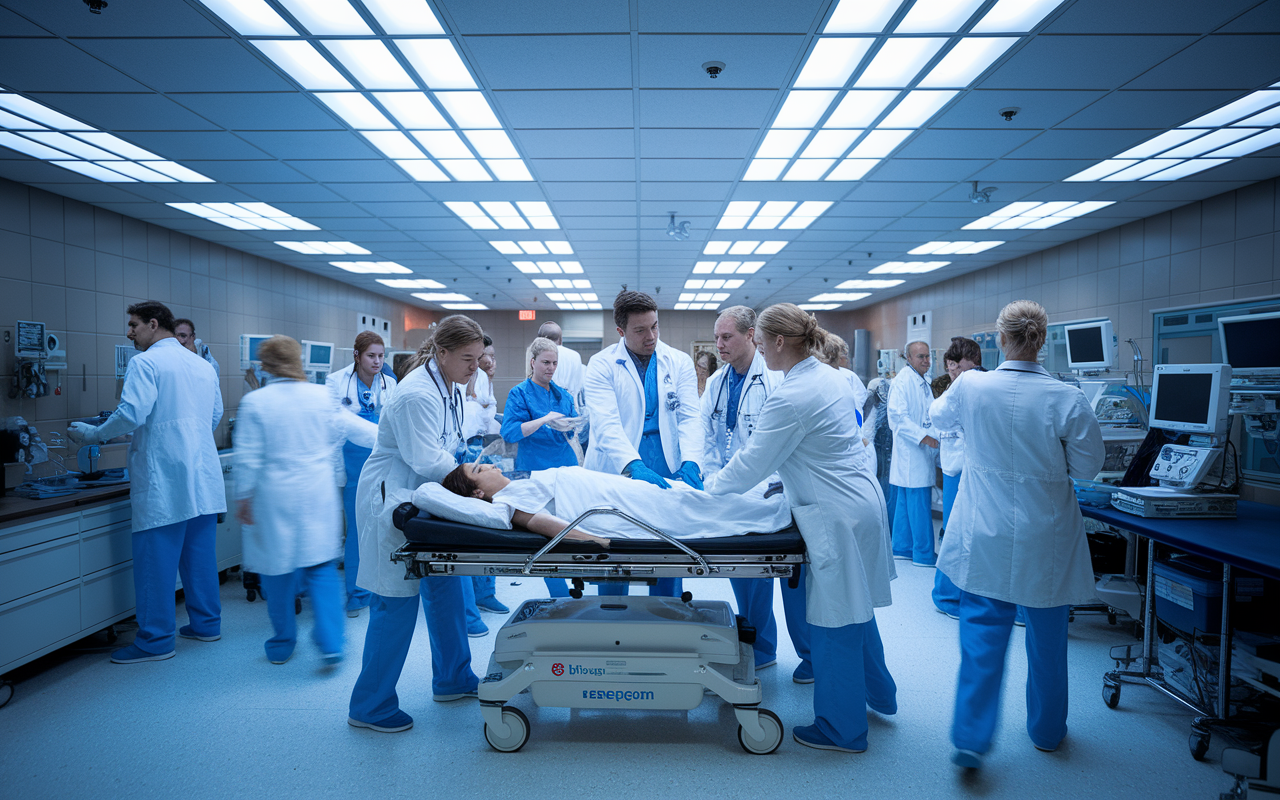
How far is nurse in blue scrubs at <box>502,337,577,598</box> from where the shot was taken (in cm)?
342

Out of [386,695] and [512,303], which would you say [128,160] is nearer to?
[386,695]

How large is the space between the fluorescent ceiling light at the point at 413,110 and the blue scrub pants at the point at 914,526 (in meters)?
4.46

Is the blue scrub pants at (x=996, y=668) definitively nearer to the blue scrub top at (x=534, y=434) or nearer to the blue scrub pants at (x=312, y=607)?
the blue scrub top at (x=534, y=434)

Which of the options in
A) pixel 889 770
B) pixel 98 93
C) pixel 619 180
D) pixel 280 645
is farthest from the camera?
pixel 619 180

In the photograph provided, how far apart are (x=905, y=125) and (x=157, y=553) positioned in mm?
5083

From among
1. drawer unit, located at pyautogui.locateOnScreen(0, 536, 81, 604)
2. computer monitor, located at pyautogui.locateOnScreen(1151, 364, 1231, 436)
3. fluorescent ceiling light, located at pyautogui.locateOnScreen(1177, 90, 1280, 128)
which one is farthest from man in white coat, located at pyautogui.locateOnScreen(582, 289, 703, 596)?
fluorescent ceiling light, located at pyautogui.locateOnScreen(1177, 90, 1280, 128)

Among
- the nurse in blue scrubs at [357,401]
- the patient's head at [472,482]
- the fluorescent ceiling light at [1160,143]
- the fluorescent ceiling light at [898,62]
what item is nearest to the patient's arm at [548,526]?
the patient's head at [472,482]

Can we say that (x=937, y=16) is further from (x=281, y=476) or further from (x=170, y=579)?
(x=170, y=579)

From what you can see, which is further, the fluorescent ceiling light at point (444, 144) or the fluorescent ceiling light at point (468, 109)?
the fluorescent ceiling light at point (444, 144)

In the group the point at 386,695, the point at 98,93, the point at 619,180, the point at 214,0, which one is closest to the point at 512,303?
the point at 619,180

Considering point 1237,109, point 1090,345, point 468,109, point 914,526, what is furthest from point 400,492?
point 1237,109

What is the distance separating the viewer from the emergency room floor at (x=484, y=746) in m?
2.06

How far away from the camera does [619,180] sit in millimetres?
5047

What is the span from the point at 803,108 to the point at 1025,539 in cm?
282
